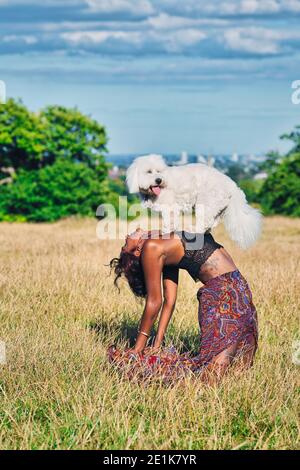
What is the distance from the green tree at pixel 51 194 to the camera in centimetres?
2658

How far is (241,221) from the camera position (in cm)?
511

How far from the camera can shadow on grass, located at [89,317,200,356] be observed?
20.0ft

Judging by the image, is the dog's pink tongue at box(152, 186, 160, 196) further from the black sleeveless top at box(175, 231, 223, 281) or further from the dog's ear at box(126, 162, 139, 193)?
the black sleeveless top at box(175, 231, 223, 281)

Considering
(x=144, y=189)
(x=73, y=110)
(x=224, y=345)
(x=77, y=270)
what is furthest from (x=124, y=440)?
(x=73, y=110)

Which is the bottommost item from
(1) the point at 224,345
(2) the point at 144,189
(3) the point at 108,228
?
(3) the point at 108,228

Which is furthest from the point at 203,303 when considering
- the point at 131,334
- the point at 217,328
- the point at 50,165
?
the point at 50,165

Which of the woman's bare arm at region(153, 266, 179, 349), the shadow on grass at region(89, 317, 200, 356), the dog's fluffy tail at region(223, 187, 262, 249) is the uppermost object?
the dog's fluffy tail at region(223, 187, 262, 249)

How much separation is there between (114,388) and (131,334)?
1.77 metres

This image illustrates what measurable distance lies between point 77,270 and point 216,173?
16.3ft

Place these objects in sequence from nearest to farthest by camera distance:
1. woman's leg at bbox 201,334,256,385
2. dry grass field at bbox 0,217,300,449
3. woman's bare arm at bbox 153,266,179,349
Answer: dry grass field at bbox 0,217,300,449
woman's leg at bbox 201,334,256,385
woman's bare arm at bbox 153,266,179,349

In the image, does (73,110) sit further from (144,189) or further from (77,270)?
(144,189)

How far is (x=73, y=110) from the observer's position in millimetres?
27875

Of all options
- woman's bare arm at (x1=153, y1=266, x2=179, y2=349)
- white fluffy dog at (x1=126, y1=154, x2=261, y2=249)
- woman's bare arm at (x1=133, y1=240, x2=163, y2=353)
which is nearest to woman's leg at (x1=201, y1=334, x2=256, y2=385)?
→ woman's bare arm at (x1=133, y1=240, x2=163, y2=353)
